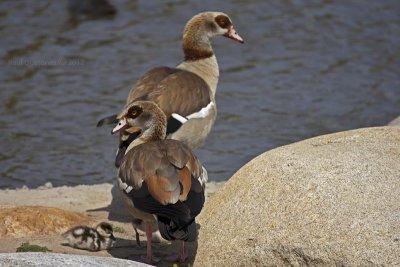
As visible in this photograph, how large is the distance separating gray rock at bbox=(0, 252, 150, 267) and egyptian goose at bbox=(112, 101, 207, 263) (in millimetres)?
1449

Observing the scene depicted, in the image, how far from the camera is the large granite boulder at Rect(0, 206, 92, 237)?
8961mm

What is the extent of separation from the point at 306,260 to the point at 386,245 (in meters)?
0.59

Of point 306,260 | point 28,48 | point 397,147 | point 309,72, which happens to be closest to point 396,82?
point 309,72

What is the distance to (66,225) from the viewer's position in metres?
9.19

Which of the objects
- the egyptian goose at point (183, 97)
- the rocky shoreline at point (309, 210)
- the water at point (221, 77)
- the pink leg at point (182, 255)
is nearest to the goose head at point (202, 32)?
the egyptian goose at point (183, 97)

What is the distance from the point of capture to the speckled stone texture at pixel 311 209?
7.20 meters

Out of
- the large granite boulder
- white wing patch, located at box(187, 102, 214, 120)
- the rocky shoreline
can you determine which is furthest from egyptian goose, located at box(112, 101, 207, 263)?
white wing patch, located at box(187, 102, 214, 120)

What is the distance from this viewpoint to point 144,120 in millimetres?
8961

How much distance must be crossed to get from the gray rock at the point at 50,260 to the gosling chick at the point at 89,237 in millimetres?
2347

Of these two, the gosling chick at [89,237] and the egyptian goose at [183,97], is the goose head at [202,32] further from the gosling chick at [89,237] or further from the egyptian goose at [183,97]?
the gosling chick at [89,237]

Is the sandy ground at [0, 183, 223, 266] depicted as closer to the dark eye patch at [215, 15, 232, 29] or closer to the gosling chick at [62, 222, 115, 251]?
the gosling chick at [62, 222, 115, 251]

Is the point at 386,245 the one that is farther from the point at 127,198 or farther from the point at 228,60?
the point at 228,60

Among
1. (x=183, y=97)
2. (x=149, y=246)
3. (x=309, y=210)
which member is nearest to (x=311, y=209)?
(x=309, y=210)

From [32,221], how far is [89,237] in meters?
0.75
